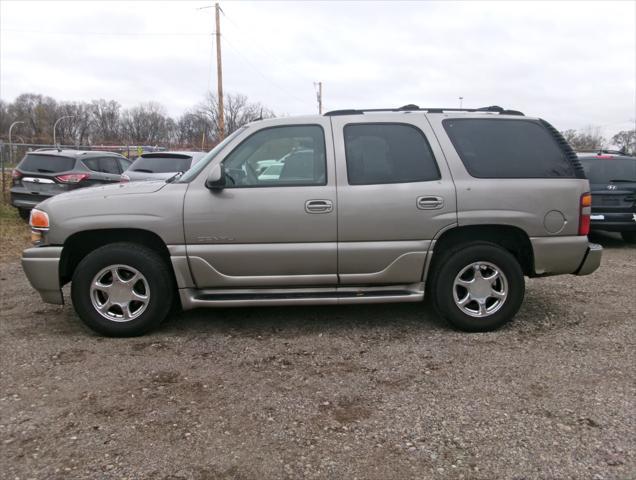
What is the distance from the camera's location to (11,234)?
9266 mm

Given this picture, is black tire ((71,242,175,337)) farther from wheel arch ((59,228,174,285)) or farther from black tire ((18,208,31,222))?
black tire ((18,208,31,222))

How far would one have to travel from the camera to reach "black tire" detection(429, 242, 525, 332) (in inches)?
165

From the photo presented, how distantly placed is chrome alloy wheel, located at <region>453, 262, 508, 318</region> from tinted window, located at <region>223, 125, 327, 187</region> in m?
1.46

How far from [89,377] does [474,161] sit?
134 inches

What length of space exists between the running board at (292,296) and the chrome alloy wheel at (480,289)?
1.14 ft

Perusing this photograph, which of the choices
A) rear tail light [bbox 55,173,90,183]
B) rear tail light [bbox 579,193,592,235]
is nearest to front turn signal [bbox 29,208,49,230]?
rear tail light [bbox 579,193,592,235]

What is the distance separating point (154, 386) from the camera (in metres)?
3.33

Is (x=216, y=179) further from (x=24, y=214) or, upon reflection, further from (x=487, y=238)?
(x=24, y=214)

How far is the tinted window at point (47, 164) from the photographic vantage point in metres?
10.3

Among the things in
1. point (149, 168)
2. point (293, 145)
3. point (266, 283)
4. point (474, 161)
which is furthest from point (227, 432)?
point (149, 168)

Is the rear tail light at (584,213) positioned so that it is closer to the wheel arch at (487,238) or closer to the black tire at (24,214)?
the wheel arch at (487,238)

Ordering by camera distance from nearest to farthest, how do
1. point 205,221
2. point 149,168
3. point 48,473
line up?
point 48,473 < point 205,221 < point 149,168

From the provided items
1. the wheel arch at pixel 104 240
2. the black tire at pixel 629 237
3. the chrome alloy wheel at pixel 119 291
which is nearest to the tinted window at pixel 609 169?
the black tire at pixel 629 237

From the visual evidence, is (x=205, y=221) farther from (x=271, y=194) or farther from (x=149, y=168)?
(x=149, y=168)
